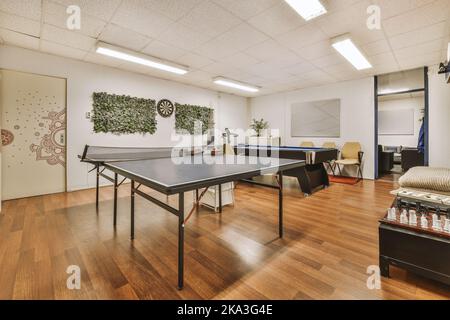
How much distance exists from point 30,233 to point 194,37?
348cm

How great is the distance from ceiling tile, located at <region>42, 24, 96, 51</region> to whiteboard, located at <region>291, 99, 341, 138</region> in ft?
19.1

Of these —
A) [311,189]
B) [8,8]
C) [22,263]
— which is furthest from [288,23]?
[22,263]

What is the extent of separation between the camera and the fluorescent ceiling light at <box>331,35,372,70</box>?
3.41 metres

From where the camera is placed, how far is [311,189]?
4309mm

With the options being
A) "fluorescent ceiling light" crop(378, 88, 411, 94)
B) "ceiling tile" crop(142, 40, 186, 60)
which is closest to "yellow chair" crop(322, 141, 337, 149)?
"fluorescent ceiling light" crop(378, 88, 411, 94)

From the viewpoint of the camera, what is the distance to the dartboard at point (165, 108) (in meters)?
5.75

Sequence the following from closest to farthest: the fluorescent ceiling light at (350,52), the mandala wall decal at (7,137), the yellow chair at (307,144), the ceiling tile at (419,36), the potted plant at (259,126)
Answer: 1. the ceiling tile at (419,36)
2. the fluorescent ceiling light at (350,52)
3. the mandala wall decal at (7,137)
4. the yellow chair at (307,144)
5. the potted plant at (259,126)

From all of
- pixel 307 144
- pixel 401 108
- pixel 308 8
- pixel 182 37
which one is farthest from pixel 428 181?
pixel 401 108

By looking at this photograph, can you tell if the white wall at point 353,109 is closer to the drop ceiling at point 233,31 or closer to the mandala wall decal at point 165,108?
the drop ceiling at point 233,31

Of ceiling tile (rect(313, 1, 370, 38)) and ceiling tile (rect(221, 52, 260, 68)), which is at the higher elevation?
ceiling tile (rect(221, 52, 260, 68))

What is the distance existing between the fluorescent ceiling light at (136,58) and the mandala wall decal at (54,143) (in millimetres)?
1602

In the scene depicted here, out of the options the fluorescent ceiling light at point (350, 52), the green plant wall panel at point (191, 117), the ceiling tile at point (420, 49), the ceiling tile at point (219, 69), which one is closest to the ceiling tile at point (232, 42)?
the ceiling tile at point (219, 69)

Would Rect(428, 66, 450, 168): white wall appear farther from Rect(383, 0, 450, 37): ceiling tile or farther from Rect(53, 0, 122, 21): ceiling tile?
Rect(53, 0, 122, 21): ceiling tile

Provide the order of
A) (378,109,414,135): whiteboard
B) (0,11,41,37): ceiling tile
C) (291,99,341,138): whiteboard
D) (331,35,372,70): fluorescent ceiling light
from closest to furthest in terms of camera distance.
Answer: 1. (0,11,41,37): ceiling tile
2. (331,35,372,70): fluorescent ceiling light
3. (291,99,341,138): whiteboard
4. (378,109,414,135): whiteboard
